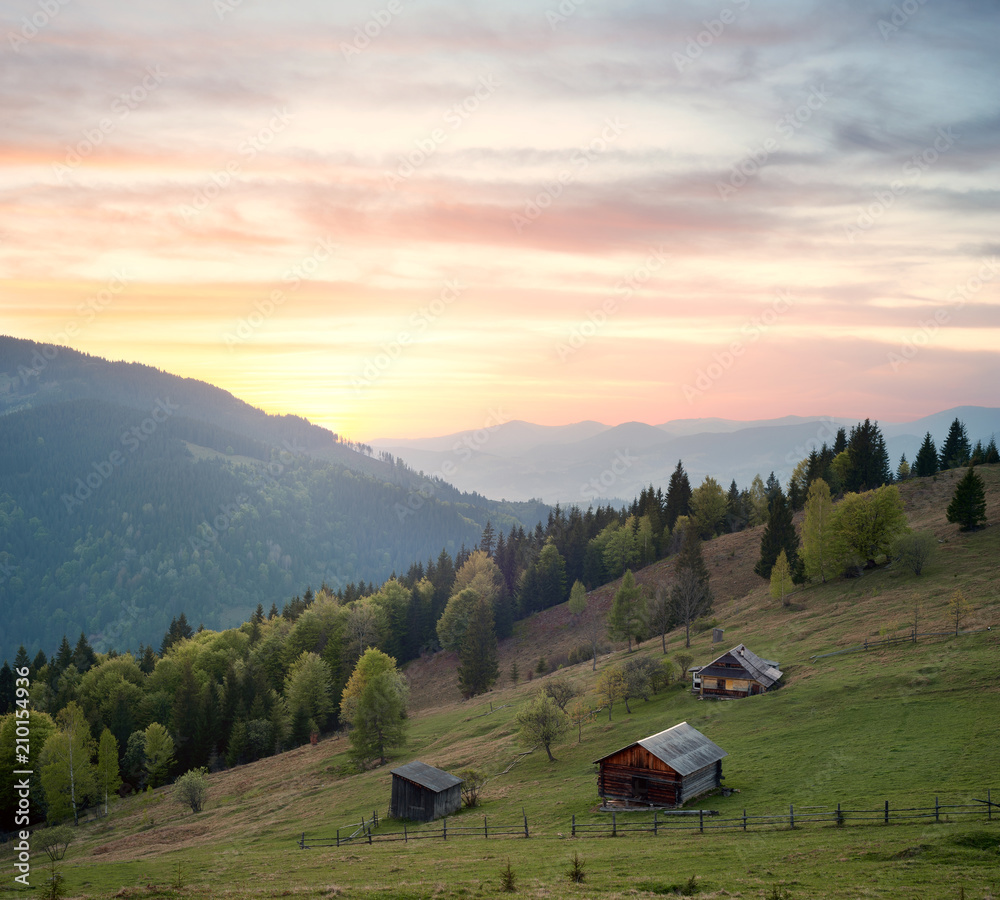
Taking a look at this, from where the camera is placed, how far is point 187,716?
87.9 metres

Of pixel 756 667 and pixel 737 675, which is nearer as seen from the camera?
pixel 756 667

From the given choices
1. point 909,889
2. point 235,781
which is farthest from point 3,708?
point 909,889

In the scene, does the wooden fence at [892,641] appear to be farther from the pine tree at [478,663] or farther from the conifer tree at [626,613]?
the pine tree at [478,663]

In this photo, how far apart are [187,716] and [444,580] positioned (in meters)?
52.1

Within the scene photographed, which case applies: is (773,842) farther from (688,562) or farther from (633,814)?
(688,562)

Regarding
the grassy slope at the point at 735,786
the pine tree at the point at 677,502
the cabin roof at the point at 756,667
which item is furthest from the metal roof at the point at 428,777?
the pine tree at the point at 677,502

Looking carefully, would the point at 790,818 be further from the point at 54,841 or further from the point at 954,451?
the point at 954,451

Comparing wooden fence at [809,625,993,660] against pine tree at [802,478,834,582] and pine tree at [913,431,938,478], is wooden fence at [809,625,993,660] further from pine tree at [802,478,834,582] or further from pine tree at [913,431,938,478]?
pine tree at [913,431,938,478]

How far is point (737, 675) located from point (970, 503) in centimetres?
4566

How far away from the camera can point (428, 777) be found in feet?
158

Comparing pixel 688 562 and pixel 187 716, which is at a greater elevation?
pixel 688 562

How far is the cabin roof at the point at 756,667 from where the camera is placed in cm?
5584

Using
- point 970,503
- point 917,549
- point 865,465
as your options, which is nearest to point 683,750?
point 917,549

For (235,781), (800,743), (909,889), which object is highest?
(909,889)
